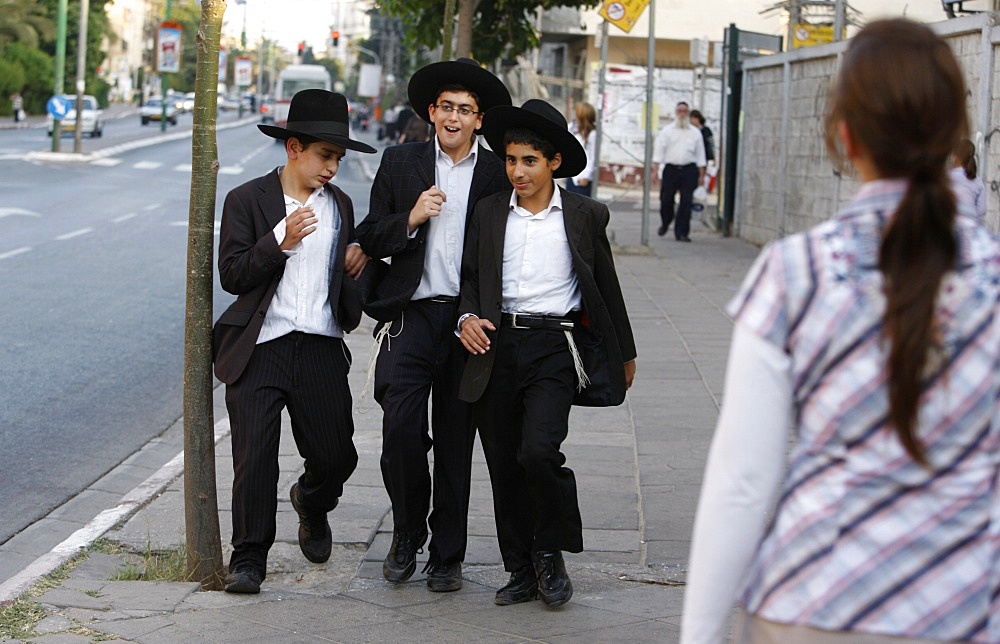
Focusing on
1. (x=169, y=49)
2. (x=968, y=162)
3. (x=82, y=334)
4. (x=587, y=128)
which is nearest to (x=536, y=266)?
(x=968, y=162)

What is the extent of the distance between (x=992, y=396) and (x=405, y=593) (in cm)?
338

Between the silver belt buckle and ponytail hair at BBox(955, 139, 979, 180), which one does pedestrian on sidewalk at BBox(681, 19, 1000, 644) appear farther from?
ponytail hair at BBox(955, 139, 979, 180)

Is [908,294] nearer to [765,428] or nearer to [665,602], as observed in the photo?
[765,428]

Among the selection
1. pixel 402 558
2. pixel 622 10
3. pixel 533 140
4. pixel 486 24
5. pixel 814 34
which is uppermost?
pixel 814 34

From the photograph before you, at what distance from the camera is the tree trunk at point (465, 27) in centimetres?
1544

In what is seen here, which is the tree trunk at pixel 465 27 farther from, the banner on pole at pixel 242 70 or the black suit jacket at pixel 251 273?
the banner on pole at pixel 242 70

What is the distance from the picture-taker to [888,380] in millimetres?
2156

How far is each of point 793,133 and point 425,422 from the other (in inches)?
547

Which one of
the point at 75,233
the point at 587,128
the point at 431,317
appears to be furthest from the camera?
the point at 75,233

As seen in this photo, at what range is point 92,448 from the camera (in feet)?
26.3

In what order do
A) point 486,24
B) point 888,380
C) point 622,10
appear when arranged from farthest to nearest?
1. point 486,24
2. point 622,10
3. point 888,380

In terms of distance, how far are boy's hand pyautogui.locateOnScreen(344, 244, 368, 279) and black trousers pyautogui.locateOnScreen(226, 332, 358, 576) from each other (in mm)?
275

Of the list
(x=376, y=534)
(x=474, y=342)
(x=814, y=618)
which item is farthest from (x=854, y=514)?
(x=376, y=534)

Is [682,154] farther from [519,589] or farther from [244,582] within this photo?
[244,582]
